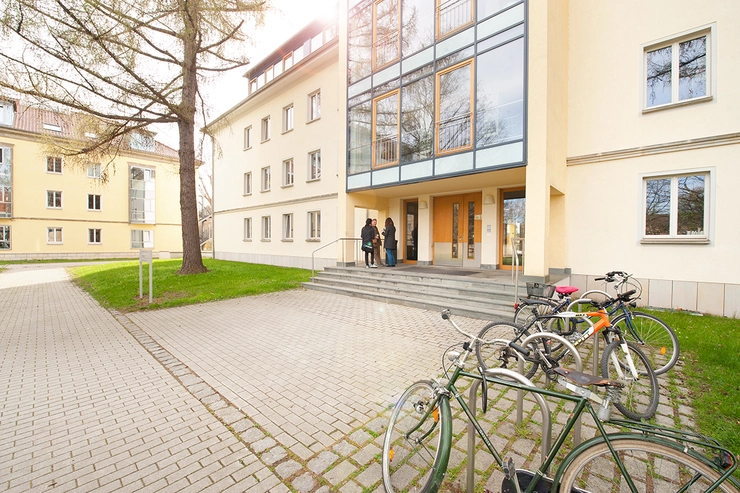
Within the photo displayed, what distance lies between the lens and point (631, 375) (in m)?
3.68

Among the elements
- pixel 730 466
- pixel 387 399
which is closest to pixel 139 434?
pixel 387 399

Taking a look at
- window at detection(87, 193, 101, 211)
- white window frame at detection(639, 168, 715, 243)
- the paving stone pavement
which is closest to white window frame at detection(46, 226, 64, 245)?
window at detection(87, 193, 101, 211)

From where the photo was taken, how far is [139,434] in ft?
9.87

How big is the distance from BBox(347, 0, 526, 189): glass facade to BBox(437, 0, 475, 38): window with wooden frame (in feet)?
0.09

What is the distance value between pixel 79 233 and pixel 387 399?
36.9m

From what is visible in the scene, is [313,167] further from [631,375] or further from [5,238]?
[5,238]

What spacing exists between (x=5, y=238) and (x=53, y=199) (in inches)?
173

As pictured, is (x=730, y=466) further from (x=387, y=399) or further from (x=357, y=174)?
(x=357, y=174)

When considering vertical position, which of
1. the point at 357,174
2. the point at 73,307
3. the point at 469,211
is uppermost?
the point at 357,174

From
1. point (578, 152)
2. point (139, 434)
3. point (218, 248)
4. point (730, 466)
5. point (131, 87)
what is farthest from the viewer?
point (218, 248)

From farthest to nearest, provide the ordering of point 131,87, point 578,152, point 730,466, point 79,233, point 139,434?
point 79,233, point 131,87, point 578,152, point 139,434, point 730,466

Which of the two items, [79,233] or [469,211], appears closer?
[469,211]

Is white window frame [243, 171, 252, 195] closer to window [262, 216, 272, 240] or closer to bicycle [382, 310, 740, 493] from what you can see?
window [262, 216, 272, 240]

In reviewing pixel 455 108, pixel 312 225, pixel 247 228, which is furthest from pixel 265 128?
pixel 455 108
